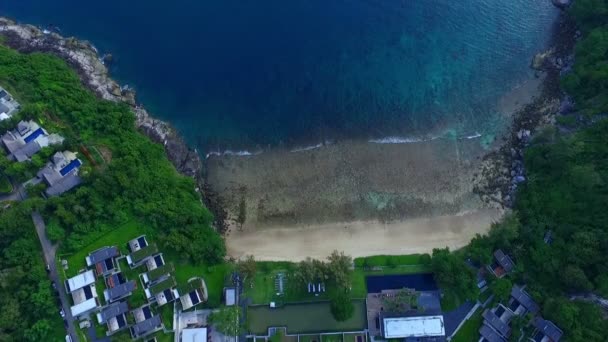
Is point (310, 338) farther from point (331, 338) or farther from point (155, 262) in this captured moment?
point (155, 262)

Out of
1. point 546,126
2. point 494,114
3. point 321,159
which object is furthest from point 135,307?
point 546,126

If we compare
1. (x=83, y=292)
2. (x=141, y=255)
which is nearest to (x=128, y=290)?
(x=141, y=255)

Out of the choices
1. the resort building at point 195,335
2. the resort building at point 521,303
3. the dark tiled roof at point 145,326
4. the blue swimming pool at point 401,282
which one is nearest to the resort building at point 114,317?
the dark tiled roof at point 145,326

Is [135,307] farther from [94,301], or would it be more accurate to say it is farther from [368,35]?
[368,35]

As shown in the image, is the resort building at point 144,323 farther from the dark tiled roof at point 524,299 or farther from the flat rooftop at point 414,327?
the dark tiled roof at point 524,299

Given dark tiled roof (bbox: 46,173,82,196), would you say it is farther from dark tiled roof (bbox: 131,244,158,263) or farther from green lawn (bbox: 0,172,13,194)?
dark tiled roof (bbox: 131,244,158,263)

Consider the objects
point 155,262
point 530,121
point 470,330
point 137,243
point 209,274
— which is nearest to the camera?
point 470,330
